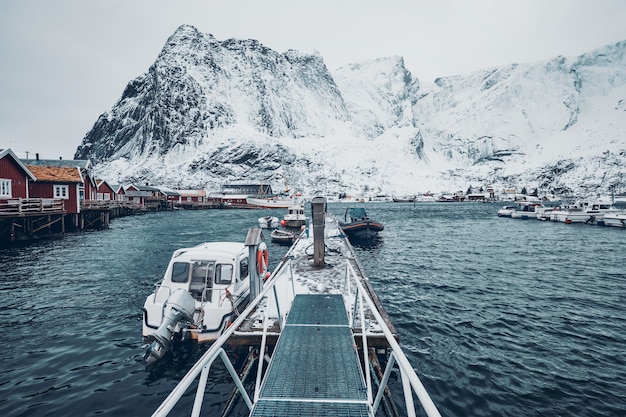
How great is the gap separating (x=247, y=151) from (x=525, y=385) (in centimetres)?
17192

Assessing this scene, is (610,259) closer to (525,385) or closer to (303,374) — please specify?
(525,385)

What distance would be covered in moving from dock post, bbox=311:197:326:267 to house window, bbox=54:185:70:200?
37.7 meters

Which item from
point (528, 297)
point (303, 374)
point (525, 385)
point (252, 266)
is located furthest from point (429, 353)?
point (528, 297)

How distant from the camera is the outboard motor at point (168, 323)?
8.80 metres

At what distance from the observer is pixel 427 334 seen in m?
12.5

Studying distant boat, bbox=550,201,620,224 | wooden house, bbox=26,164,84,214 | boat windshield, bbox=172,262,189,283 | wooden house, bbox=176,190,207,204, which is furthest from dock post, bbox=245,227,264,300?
wooden house, bbox=176,190,207,204

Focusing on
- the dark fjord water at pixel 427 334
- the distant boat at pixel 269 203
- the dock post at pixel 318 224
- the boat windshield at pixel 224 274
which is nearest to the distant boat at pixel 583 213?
the dark fjord water at pixel 427 334

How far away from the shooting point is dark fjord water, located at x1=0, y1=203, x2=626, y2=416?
8.43 metres

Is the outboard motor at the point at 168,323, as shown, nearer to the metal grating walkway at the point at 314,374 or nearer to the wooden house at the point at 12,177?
the metal grating walkway at the point at 314,374

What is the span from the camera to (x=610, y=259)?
26.5m

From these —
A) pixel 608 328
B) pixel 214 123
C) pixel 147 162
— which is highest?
pixel 214 123

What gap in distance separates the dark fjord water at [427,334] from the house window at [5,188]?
7.12 meters

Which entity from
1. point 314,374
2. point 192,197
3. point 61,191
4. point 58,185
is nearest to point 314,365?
point 314,374

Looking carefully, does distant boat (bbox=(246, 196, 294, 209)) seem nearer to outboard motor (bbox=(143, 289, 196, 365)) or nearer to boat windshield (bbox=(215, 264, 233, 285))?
boat windshield (bbox=(215, 264, 233, 285))
